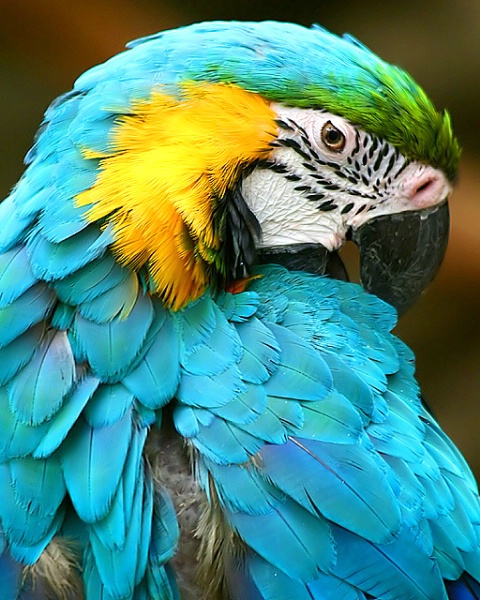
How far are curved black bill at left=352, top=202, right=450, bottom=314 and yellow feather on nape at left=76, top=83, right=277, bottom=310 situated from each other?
26 cm

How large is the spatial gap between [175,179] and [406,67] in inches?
72.9

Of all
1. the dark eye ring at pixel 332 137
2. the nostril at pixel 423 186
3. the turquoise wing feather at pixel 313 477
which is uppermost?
the dark eye ring at pixel 332 137

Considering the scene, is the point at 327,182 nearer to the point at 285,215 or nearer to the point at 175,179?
the point at 285,215

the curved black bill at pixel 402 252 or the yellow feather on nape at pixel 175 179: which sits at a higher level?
the yellow feather on nape at pixel 175 179

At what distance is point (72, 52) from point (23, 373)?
1.42 meters

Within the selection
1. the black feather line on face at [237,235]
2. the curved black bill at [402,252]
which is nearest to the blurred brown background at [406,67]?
the curved black bill at [402,252]

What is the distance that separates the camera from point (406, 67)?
2561mm

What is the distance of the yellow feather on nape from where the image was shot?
0.90 metres

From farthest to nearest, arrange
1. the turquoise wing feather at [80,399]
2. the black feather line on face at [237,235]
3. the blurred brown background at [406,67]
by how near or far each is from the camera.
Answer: the blurred brown background at [406,67], the black feather line on face at [237,235], the turquoise wing feather at [80,399]

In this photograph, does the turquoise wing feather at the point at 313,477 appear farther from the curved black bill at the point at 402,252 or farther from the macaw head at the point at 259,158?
the curved black bill at the point at 402,252

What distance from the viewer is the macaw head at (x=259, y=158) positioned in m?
0.92

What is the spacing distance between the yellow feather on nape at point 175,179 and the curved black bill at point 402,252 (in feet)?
0.85

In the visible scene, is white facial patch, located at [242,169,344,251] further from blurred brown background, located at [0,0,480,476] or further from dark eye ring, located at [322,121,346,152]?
blurred brown background, located at [0,0,480,476]

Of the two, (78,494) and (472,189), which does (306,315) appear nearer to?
(78,494)
